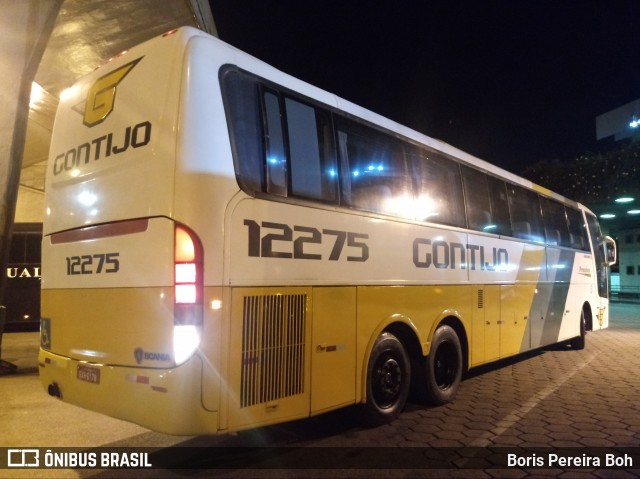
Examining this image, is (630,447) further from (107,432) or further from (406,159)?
(107,432)

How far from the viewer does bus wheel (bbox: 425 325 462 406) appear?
6262mm

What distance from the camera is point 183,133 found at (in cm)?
383

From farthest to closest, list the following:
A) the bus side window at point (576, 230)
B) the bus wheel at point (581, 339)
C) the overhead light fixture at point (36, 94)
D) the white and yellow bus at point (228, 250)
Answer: the overhead light fixture at point (36, 94) → the bus wheel at point (581, 339) → the bus side window at point (576, 230) → the white and yellow bus at point (228, 250)

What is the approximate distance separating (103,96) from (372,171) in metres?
2.79

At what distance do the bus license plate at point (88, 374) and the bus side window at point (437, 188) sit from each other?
387 centimetres

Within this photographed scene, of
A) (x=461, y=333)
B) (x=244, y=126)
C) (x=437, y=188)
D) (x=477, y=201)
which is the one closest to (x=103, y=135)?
(x=244, y=126)

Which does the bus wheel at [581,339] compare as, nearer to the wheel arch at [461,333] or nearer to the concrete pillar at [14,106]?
the wheel arch at [461,333]

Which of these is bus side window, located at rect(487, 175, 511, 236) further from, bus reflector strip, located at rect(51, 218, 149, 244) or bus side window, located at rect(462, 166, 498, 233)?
bus reflector strip, located at rect(51, 218, 149, 244)

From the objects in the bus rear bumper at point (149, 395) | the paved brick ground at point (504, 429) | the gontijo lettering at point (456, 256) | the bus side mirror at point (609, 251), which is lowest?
the paved brick ground at point (504, 429)

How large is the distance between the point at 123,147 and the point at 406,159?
332 centimetres

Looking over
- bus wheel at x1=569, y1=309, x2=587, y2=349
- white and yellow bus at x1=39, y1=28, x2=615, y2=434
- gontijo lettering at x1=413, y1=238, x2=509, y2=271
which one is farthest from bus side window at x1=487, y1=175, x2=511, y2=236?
bus wheel at x1=569, y1=309, x2=587, y2=349

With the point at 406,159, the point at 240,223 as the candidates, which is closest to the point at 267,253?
the point at 240,223

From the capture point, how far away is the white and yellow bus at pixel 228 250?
3.77 m

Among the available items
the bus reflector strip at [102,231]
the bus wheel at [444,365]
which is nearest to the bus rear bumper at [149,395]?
the bus reflector strip at [102,231]
